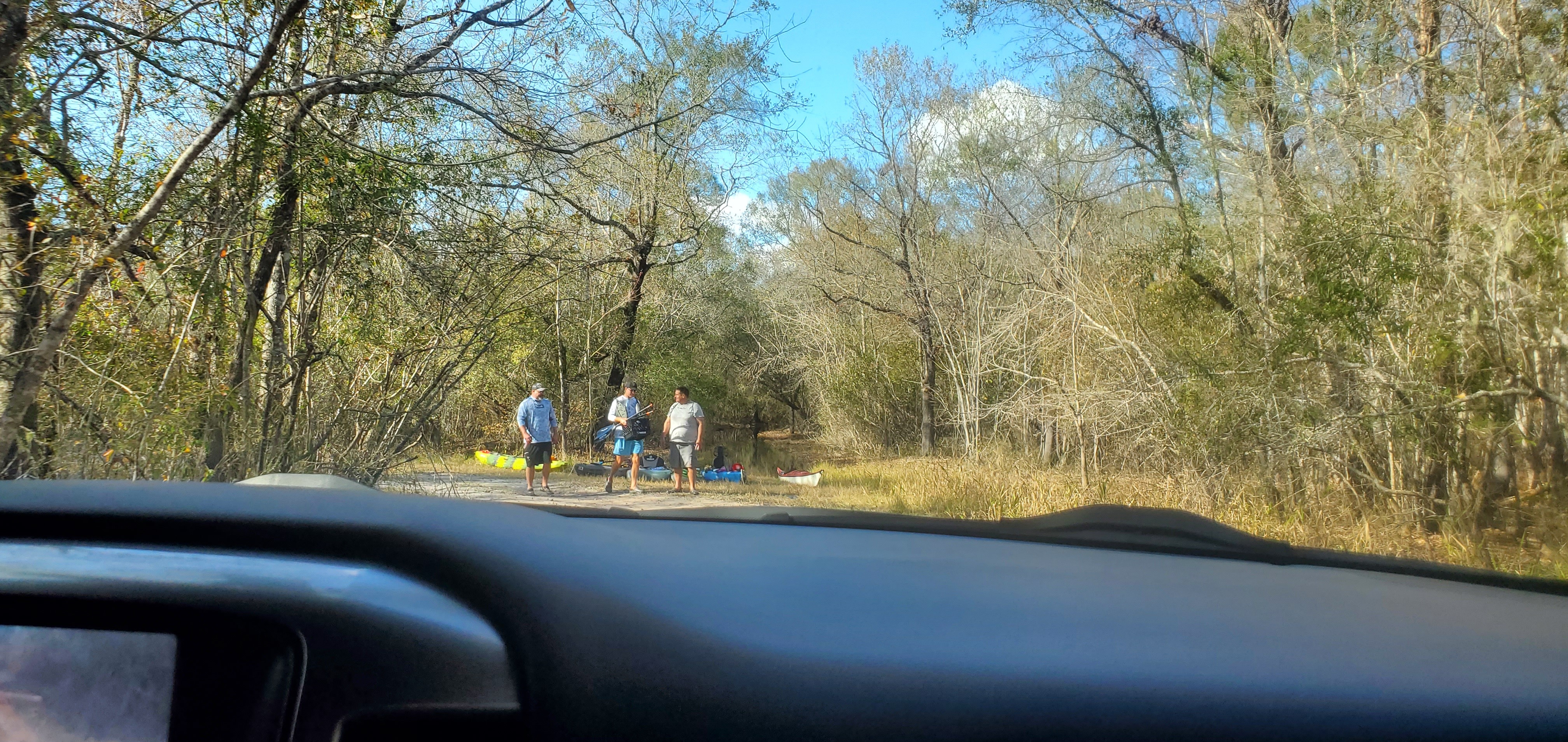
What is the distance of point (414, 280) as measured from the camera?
7.89m

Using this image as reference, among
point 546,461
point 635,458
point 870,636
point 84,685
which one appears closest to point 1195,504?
point 870,636

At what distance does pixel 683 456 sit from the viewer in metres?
11.8

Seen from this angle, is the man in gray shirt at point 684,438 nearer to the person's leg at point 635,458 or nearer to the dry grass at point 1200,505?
the person's leg at point 635,458

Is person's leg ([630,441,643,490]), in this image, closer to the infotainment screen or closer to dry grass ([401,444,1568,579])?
dry grass ([401,444,1568,579])

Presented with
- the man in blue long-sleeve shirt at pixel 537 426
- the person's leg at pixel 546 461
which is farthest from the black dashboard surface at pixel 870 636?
the man in blue long-sleeve shirt at pixel 537 426

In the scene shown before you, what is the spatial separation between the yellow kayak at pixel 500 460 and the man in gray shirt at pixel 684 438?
1.58 m

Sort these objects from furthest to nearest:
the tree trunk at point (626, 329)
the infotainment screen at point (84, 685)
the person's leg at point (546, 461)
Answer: the tree trunk at point (626, 329)
the person's leg at point (546, 461)
the infotainment screen at point (84, 685)

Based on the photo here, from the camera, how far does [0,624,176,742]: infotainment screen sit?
1349 millimetres

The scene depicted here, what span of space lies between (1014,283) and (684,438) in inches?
186

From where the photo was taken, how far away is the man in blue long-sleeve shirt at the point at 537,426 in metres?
10.2

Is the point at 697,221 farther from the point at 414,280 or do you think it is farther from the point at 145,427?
the point at 145,427

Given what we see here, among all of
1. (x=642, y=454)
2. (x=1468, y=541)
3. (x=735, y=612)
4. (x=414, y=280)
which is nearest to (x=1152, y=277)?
(x=1468, y=541)

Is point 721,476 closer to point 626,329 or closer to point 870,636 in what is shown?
point 626,329

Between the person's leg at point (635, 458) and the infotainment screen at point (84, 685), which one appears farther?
the person's leg at point (635, 458)
